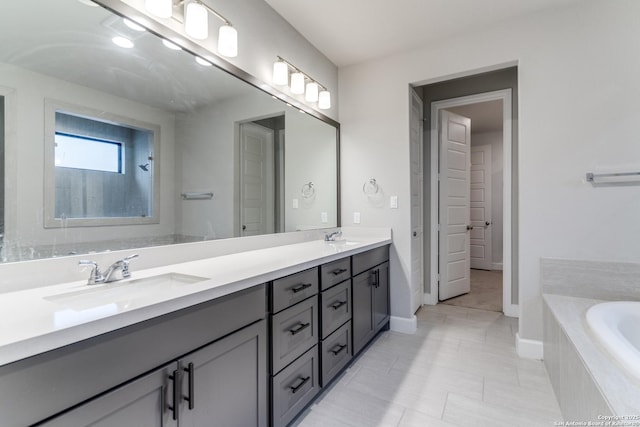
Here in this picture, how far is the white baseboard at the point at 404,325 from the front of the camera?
2.74m

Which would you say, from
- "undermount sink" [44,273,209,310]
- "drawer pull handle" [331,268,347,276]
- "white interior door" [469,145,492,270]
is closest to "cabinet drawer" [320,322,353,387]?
"drawer pull handle" [331,268,347,276]

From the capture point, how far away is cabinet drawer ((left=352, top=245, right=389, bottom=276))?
2.20 m

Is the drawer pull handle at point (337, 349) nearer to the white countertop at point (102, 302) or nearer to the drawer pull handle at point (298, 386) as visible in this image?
the drawer pull handle at point (298, 386)

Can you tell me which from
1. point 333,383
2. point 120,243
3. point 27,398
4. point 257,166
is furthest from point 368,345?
point 27,398

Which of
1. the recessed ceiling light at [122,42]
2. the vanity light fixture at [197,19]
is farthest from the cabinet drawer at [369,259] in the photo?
the recessed ceiling light at [122,42]

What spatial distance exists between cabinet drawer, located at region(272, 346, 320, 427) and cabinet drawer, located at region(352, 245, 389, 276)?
26.4 inches

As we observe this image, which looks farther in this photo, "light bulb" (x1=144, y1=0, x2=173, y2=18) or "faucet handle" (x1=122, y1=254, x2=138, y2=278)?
"light bulb" (x1=144, y1=0, x2=173, y2=18)

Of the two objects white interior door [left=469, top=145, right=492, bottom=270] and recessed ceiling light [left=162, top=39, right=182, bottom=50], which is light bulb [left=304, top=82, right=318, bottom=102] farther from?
white interior door [left=469, top=145, right=492, bottom=270]

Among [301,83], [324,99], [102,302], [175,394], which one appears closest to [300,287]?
[175,394]

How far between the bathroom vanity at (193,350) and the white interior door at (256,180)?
276 mm

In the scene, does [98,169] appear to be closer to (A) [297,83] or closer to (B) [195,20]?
(B) [195,20]

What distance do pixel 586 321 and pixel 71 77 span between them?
2.69 meters

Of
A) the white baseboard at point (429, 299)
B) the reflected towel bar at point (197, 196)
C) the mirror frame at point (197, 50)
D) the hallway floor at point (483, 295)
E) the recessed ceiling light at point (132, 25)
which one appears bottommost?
the hallway floor at point (483, 295)

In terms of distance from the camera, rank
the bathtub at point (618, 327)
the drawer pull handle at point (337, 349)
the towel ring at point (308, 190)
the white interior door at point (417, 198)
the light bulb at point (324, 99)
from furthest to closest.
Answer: the white interior door at point (417, 198)
the light bulb at point (324, 99)
the towel ring at point (308, 190)
the drawer pull handle at point (337, 349)
the bathtub at point (618, 327)
